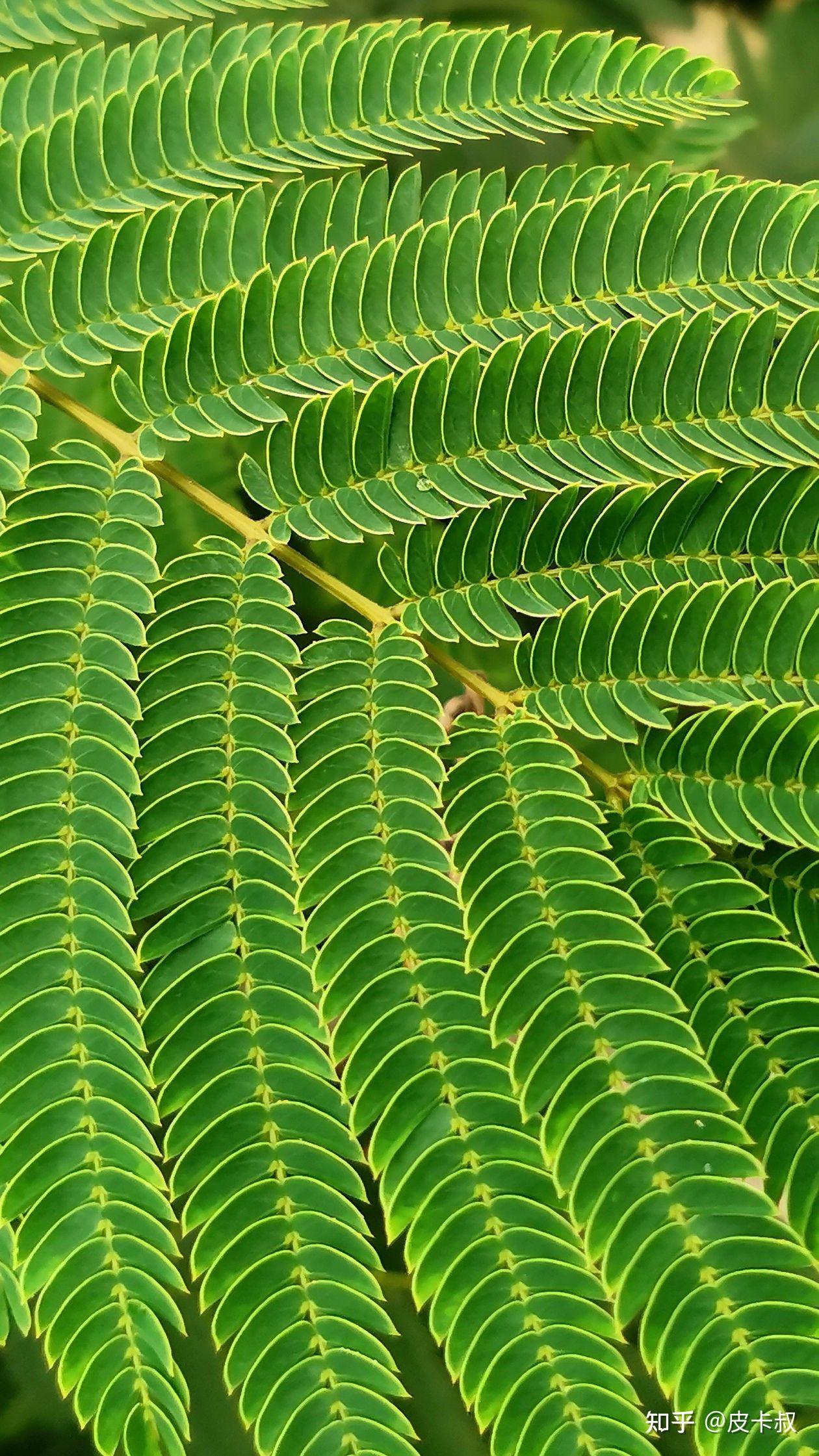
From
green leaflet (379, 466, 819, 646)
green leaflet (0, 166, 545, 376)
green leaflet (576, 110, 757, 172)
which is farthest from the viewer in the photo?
green leaflet (576, 110, 757, 172)

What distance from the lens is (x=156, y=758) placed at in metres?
0.99

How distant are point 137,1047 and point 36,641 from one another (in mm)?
397

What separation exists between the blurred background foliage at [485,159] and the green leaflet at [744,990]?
55 centimetres

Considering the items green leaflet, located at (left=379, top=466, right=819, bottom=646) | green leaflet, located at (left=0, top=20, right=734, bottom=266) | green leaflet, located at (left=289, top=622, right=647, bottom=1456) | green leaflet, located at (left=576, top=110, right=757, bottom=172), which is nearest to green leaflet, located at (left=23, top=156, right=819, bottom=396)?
green leaflet, located at (left=0, top=20, right=734, bottom=266)

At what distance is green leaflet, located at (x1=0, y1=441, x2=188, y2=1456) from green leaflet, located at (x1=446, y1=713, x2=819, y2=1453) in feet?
1.08

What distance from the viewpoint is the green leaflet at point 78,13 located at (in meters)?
1.49

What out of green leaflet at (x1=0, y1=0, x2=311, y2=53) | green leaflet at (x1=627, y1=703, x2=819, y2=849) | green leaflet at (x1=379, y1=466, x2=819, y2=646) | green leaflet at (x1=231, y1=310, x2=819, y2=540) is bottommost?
green leaflet at (x1=627, y1=703, x2=819, y2=849)

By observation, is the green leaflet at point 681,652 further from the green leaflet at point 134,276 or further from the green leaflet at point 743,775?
the green leaflet at point 134,276

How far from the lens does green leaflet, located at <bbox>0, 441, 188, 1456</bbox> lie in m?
0.85

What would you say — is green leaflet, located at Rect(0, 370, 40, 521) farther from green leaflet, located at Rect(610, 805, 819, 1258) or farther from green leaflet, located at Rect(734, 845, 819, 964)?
green leaflet, located at Rect(734, 845, 819, 964)

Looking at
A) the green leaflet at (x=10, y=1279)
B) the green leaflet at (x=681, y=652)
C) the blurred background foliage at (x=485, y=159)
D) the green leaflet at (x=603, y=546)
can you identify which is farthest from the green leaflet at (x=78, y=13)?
the green leaflet at (x=10, y=1279)

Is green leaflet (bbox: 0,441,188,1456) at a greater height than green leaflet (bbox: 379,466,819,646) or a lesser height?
lesser

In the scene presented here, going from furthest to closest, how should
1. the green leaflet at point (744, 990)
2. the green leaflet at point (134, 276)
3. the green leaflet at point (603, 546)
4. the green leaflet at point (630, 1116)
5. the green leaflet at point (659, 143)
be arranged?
1. the green leaflet at point (659, 143)
2. the green leaflet at point (134, 276)
3. the green leaflet at point (603, 546)
4. the green leaflet at point (744, 990)
5. the green leaflet at point (630, 1116)

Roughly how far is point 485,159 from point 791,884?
6.36ft
